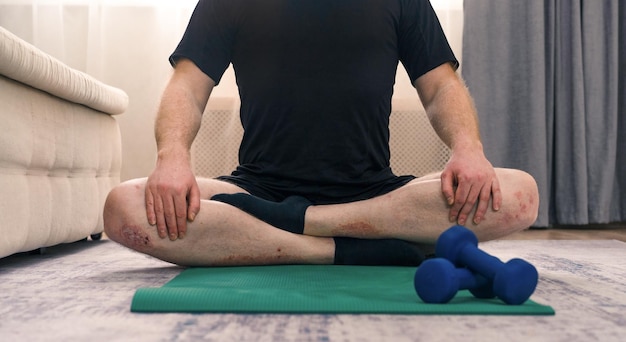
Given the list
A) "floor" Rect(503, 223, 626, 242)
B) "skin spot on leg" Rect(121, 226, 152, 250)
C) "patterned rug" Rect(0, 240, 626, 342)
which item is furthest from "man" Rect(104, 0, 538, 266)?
"floor" Rect(503, 223, 626, 242)

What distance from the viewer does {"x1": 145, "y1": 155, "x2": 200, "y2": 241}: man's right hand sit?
120 centimetres

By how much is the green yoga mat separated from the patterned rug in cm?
2

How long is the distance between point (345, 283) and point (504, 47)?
6.49 ft

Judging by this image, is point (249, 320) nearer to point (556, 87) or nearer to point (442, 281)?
point (442, 281)

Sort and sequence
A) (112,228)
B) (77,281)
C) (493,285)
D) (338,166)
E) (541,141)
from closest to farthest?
(493,285) < (77,281) < (112,228) < (338,166) < (541,141)

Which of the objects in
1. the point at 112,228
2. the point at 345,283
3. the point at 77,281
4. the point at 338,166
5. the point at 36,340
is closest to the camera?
the point at 36,340

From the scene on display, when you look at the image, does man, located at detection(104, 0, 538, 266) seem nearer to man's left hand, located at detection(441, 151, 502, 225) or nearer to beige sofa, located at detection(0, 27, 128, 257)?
man's left hand, located at detection(441, 151, 502, 225)

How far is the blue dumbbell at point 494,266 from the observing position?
87 centimetres

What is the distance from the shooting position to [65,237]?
1.70 m

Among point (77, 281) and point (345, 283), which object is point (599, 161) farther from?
point (77, 281)

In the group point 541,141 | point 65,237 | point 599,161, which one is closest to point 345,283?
point 65,237

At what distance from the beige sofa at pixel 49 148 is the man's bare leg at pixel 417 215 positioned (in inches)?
24.3

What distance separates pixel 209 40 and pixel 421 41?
0.47 meters

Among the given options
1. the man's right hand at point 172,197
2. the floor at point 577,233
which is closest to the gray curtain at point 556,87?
the floor at point 577,233
